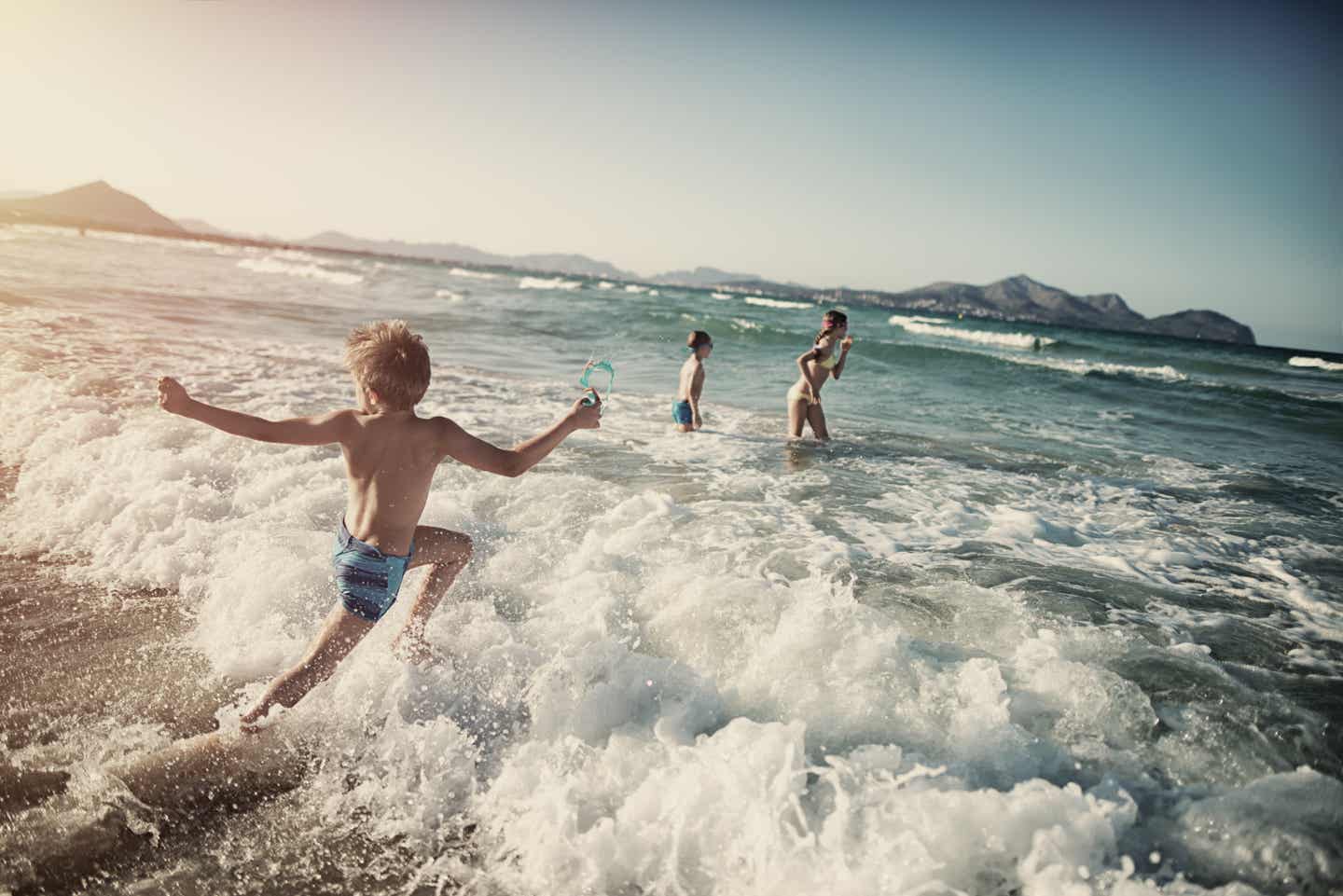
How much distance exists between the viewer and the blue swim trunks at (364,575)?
310 cm

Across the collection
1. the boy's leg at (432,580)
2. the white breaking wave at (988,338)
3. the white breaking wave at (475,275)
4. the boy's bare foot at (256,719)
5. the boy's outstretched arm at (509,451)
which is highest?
the white breaking wave at (475,275)

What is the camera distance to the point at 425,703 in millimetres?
3338

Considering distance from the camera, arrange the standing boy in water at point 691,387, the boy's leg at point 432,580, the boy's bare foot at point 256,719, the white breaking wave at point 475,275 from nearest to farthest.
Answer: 1. the boy's bare foot at point 256,719
2. the boy's leg at point 432,580
3. the standing boy in water at point 691,387
4. the white breaking wave at point 475,275

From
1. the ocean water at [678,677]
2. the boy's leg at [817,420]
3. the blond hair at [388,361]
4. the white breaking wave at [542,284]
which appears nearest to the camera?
the ocean water at [678,677]

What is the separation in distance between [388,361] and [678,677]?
198 cm

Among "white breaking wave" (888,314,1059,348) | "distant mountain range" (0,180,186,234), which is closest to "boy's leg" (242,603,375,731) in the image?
"white breaking wave" (888,314,1059,348)

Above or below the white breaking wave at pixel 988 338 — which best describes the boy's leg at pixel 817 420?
below

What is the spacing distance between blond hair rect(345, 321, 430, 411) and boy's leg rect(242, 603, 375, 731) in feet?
3.44

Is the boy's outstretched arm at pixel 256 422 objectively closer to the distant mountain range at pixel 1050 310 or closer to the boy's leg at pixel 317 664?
the boy's leg at pixel 317 664

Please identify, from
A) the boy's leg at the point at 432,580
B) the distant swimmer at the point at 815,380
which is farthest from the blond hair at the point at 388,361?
the distant swimmer at the point at 815,380

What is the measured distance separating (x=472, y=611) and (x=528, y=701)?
92cm

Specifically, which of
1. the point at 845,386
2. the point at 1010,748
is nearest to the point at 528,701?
the point at 1010,748

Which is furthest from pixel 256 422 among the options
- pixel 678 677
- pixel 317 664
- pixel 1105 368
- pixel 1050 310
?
pixel 1050 310

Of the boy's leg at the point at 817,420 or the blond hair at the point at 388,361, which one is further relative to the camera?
the boy's leg at the point at 817,420
